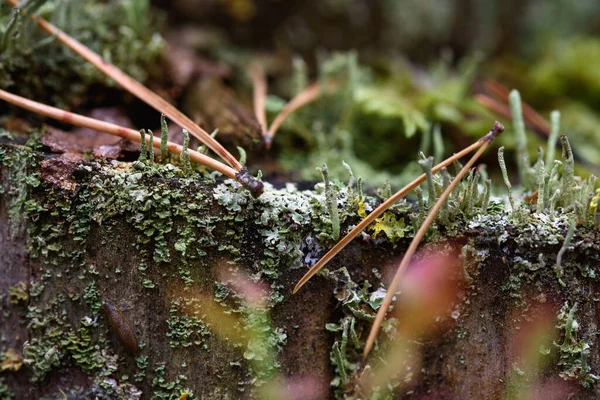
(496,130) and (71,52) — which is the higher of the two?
(496,130)

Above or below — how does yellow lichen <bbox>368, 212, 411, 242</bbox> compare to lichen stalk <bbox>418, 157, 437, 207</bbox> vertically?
below

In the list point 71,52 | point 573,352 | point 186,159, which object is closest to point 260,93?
point 71,52

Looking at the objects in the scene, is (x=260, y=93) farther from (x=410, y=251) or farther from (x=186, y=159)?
(x=410, y=251)

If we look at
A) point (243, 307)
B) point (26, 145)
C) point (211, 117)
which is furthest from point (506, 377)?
point (26, 145)

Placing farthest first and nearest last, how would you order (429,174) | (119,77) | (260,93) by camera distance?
(260,93) < (119,77) < (429,174)

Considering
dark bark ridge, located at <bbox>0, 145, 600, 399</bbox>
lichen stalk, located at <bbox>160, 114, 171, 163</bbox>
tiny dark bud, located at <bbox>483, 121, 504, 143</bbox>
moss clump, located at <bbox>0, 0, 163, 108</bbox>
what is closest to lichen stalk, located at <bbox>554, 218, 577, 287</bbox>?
dark bark ridge, located at <bbox>0, 145, 600, 399</bbox>

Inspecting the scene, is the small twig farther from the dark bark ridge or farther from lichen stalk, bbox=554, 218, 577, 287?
lichen stalk, bbox=554, 218, 577, 287

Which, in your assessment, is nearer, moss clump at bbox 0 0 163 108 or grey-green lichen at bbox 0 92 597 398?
grey-green lichen at bbox 0 92 597 398

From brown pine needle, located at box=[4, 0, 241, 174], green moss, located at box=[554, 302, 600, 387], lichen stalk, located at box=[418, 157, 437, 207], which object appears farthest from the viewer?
brown pine needle, located at box=[4, 0, 241, 174]
